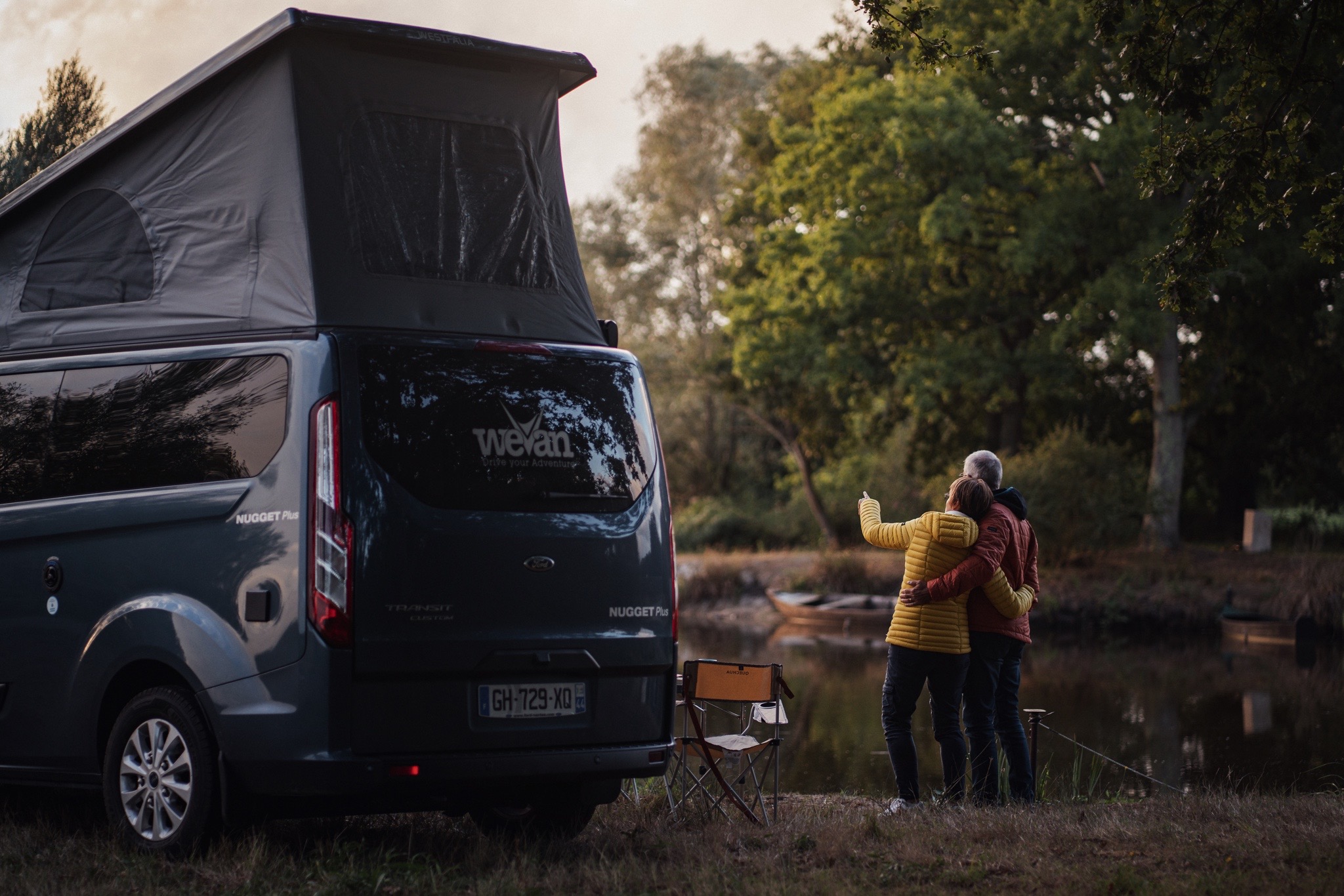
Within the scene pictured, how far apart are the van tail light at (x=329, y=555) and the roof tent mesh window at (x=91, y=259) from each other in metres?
1.83

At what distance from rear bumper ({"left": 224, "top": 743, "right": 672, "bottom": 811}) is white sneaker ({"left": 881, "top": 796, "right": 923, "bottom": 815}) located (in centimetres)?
179

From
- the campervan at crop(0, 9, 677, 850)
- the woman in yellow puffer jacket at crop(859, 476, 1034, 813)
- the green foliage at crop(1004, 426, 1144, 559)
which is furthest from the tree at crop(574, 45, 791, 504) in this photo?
the campervan at crop(0, 9, 677, 850)

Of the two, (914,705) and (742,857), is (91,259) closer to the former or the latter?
(742,857)

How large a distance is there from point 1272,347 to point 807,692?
1859 cm

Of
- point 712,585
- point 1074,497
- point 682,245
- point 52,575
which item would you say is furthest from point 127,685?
A: point 682,245

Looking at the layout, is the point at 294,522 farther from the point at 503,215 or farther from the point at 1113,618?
the point at 1113,618

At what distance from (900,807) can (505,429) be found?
10.9 feet

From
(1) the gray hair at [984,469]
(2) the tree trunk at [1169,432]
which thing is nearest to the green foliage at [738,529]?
(2) the tree trunk at [1169,432]

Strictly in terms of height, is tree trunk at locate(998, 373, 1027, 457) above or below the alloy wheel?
above

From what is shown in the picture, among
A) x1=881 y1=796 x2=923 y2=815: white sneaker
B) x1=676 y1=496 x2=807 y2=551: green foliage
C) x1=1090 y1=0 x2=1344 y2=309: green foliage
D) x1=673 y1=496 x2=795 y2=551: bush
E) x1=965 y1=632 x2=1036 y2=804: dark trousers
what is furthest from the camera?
x1=673 y1=496 x2=795 y2=551: bush

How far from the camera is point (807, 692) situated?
17422 millimetres

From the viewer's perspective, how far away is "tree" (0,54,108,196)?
12102 millimetres

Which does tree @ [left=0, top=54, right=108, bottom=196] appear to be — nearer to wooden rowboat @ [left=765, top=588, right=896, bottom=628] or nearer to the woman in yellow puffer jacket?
the woman in yellow puffer jacket

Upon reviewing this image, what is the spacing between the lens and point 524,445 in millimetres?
5797
